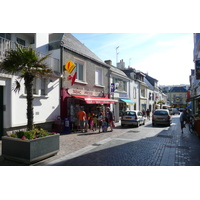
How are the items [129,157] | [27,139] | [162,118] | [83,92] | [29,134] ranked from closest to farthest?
[27,139]
[29,134]
[129,157]
[83,92]
[162,118]

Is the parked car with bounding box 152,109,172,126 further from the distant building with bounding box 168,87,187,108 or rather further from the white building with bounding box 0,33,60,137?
the distant building with bounding box 168,87,187,108

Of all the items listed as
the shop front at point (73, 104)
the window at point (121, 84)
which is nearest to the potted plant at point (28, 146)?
the shop front at point (73, 104)

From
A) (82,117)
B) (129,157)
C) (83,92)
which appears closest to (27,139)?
(129,157)

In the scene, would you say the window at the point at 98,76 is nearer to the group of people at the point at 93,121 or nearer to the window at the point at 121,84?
the window at the point at 121,84

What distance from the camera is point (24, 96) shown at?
357 inches

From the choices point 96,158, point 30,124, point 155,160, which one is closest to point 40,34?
point 30,124

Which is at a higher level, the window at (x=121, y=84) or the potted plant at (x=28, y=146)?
the window at (x=121, y=84)

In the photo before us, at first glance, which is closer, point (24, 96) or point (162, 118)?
point (24, 96)

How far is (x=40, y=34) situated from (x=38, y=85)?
154 inches

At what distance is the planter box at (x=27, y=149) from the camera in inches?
197

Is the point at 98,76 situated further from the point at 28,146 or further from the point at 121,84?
the point at 28,146

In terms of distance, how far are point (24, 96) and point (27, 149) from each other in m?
4.81

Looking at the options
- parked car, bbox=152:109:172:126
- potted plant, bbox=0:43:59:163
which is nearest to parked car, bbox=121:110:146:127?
parked car, bbox=152:109:172:126

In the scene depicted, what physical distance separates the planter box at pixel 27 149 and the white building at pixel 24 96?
334 cm
